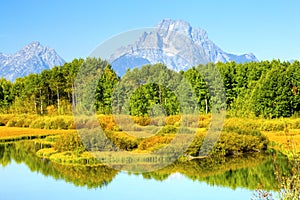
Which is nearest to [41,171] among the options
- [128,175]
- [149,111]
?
[128,175]

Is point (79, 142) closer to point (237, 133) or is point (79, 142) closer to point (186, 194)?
point (237, 133)

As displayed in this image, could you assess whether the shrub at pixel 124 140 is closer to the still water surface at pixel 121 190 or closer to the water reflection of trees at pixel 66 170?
the water reflection of trees at pixel 66 170

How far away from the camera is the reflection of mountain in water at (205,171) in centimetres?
1606

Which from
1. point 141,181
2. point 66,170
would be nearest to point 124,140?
point 66,170

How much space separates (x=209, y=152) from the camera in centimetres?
2177

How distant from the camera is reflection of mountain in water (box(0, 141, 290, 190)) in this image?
1606cm

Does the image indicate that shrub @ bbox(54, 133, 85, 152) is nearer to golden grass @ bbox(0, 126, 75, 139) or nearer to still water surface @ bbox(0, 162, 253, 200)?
still water surface @ bbox(0, 162, 253, 200)

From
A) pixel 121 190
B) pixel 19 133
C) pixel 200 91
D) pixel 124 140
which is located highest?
pixel 200 91

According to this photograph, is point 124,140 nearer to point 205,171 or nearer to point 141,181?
point 205,171

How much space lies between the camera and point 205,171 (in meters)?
17.7

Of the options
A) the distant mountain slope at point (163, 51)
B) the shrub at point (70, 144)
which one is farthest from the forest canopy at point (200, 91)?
the distant mountain slope at point (163, 51)

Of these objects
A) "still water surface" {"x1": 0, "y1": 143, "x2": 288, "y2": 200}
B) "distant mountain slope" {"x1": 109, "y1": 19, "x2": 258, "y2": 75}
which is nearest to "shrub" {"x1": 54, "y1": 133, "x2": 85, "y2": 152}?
"still water surface" {"x1": 0, "y1": 143, "x2": 288, "y2": 200}

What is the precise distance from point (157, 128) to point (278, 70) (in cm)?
1447

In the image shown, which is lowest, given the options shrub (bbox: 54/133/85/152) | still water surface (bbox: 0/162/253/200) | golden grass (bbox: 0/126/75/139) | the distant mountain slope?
still water surface (bbox: 0/162/253/200)
